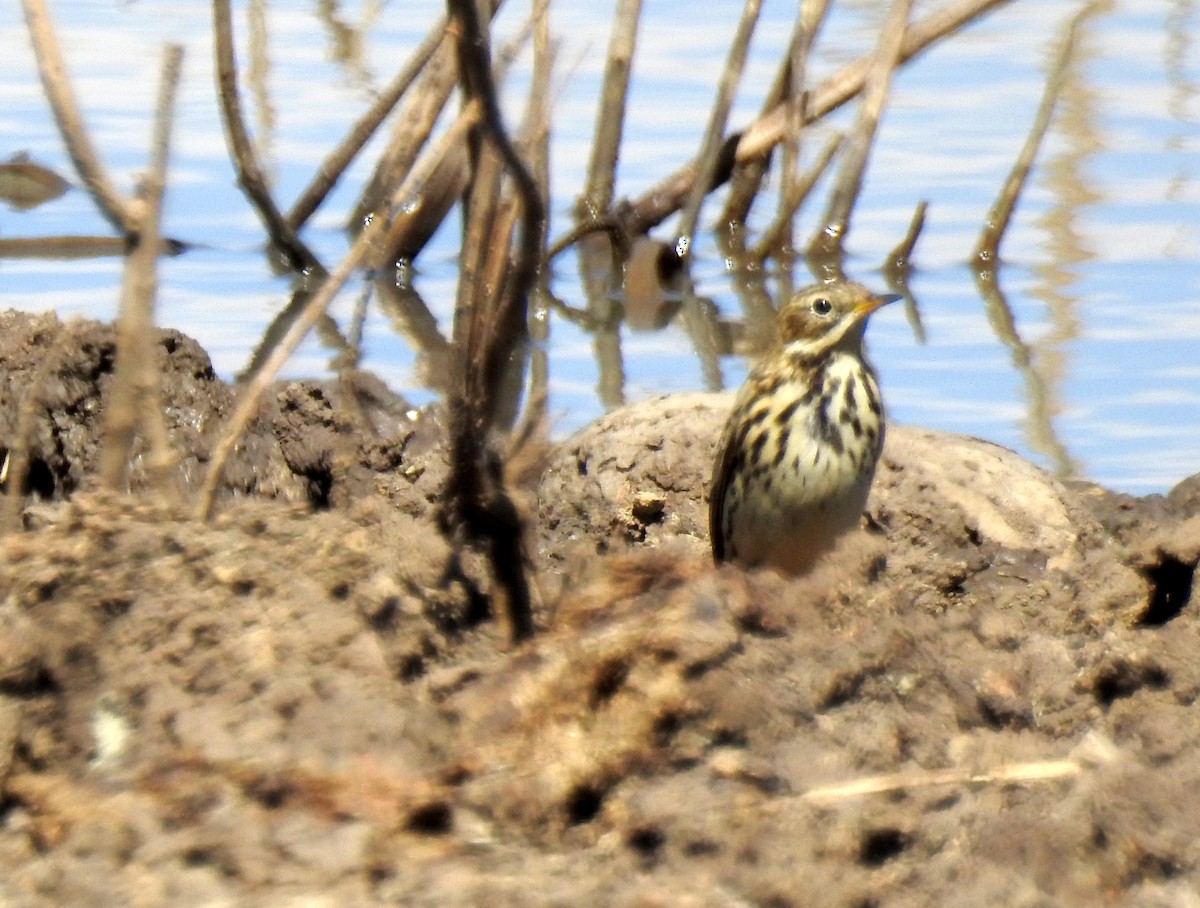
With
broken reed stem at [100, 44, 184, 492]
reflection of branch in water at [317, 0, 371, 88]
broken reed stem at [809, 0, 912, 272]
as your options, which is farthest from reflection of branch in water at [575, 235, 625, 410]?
broken reed stem at [100, 44, 184, 492]

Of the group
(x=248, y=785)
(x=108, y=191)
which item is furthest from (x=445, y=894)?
(x=108, y=191)

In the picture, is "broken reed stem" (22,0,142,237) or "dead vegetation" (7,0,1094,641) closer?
"dead vegetation" (7,0,1094,641)

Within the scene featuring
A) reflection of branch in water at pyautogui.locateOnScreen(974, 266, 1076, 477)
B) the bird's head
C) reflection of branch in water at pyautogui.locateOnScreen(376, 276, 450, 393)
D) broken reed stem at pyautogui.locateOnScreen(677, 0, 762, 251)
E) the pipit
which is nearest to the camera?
the pipit

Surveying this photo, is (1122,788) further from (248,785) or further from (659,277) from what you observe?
(659,277)

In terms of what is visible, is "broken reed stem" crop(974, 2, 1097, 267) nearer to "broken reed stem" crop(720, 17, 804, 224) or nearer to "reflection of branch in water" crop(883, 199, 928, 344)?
"reflection of branch in water" crop(883, 199, 928, 344)

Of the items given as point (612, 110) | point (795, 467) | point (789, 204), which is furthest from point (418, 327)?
point (795, 467)

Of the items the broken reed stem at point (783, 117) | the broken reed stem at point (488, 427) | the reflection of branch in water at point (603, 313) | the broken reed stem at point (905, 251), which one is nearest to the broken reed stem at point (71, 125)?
the broken reed stem at point (488, 427)

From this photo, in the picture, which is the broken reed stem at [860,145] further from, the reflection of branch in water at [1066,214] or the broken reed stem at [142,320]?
the broken reed stem at [142,320]

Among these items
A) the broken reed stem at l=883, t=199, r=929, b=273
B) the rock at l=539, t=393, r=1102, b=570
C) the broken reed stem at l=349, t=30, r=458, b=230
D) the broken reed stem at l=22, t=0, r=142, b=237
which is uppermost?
the broken reed stem at l=349, t=30, r=458, b=230
